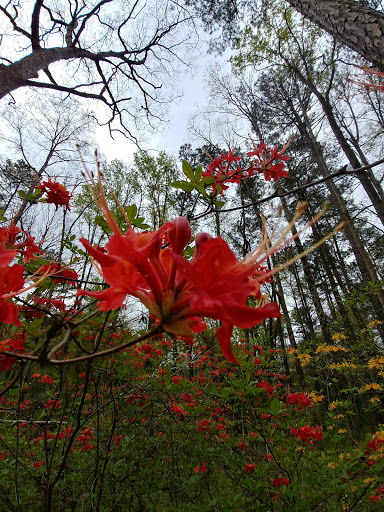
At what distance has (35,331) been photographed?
1.41 meters

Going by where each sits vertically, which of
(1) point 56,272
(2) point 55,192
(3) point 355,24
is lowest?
(1) point 56,272

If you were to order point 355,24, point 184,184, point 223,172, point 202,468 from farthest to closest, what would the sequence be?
point 202,468
point 223,172
point 355,24
point 184,184

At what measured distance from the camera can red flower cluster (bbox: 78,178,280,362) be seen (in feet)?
1.53

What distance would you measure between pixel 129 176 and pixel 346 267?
13171 mm

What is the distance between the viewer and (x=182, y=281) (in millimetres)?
560

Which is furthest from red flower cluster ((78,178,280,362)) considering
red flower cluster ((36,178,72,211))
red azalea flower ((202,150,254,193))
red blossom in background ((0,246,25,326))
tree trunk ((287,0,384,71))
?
red flower cluster ((36,178,72,211))

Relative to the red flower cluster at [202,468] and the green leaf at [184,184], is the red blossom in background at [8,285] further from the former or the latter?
the red flower cluster at [202,468]

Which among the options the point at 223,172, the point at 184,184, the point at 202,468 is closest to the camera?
the point at 184,184

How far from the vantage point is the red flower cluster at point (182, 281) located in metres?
0.46

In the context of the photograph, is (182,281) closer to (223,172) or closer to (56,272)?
(56,272)

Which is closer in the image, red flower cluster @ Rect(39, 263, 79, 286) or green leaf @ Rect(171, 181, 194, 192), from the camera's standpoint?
red flower cluster @ Rect(39, 263, 79, 286)

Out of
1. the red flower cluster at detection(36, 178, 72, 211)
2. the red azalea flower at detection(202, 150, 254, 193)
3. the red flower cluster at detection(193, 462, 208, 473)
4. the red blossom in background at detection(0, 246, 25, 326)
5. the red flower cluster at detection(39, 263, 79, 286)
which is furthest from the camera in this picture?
the red flower cluster at detection(193, 462, 208, 473)

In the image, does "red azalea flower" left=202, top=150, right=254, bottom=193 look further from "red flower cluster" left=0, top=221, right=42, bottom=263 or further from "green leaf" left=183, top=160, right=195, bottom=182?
"red flower cluster" left=0, top=221, right=42, bottom=263

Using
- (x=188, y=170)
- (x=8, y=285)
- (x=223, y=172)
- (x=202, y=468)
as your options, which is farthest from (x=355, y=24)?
(x=202, y=468)
